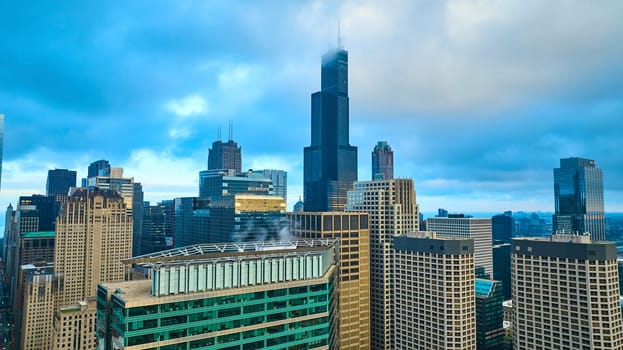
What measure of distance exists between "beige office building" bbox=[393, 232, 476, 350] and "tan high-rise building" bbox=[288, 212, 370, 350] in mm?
20487

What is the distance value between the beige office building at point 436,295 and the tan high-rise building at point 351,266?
20.5 m

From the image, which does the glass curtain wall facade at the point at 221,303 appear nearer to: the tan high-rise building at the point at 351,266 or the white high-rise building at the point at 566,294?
the tan high-rise building at the point at 351,266

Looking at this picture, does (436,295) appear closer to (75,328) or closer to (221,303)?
(221,303)

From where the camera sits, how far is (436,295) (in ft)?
483

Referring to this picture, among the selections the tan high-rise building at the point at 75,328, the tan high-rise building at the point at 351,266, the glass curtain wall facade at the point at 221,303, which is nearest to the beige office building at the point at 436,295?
the tan high-rise building at the point at 351,266

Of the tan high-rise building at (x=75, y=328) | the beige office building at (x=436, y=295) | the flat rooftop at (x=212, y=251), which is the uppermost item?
the flat rooftop at (x=212, y=251)

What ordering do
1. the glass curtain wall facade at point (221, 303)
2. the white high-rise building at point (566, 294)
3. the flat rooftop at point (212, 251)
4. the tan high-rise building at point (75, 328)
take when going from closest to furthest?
1. the glass curtain wall facade at point (221, 303)
2. the flat rooftop at point (212, 251)
3. the white high-rise building at point (566, 294)
4. the tan high-rise building at point (75, 328)

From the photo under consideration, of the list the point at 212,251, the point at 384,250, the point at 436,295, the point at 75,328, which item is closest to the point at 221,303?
the point at 212,251

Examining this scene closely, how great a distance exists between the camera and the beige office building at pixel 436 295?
470ft

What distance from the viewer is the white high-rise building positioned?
122750 millimetres

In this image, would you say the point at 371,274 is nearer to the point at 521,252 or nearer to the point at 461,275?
the point at 461,275

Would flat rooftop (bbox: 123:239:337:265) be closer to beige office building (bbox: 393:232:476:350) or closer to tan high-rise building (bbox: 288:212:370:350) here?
beige office building (bbox: 393:232:476:350)

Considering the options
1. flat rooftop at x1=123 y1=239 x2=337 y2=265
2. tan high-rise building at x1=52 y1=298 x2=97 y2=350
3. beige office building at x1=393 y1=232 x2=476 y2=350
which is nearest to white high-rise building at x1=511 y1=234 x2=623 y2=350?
beige office building at x1=393 y1=232 x2=476 y2=350

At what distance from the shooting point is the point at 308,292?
9919 centimetres
